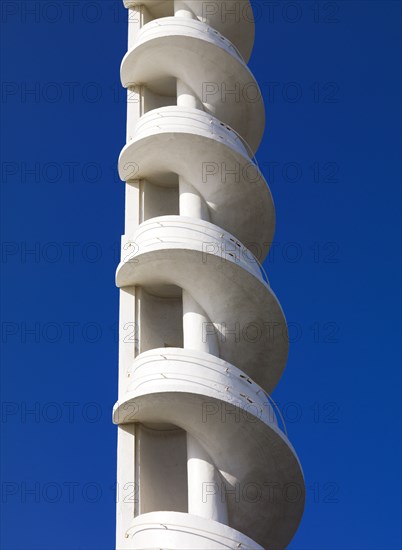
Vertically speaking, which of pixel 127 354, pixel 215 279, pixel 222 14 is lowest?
pixel 127 354

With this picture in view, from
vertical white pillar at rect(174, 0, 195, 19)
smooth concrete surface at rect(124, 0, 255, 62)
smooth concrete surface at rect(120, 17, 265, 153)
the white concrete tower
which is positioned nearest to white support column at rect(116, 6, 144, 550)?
the white concrete tower

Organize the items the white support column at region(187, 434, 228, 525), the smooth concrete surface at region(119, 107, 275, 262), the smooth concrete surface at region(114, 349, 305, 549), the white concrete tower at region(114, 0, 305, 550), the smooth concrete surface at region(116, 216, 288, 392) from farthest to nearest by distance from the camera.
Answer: the smooth concrete surface at region(119, 107, 275, 262) → the smooth concrete surface at region(116, 216, 288, 392) → the white concrete tower at region(114, 0, 305, 550) → the smooth concrete surface at region(114, 349, 305, 549) → the white support column at region(187, 434, 228, 525)

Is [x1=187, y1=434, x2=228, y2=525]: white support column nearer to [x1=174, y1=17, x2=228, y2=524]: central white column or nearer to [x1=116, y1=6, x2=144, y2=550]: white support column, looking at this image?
[x1=174, y1=17, x2=228, y2=524]: central white column

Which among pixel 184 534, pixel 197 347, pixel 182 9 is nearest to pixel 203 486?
pixel 184 534

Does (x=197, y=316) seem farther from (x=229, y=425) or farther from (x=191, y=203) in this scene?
(x=191, y=203)

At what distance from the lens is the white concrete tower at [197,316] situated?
26.1 m

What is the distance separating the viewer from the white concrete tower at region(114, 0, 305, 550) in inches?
1028

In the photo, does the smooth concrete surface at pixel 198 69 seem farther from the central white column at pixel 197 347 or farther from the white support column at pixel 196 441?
the white support column at pixel 196 441

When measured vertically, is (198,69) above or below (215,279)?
above

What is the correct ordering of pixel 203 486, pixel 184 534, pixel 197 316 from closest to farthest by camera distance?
pixel 184 534 → pixel 203 486 → pixel 197 316

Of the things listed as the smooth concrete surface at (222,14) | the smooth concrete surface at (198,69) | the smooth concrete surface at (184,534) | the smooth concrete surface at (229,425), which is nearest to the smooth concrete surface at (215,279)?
the smooth concrete surface at (229,425)

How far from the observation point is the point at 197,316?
28969 mm

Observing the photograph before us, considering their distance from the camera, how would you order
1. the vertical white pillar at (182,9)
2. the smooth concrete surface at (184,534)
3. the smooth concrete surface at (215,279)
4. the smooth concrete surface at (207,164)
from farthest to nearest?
the vertical white pillar at (182,9) < the smooth concrete surface at (207,164) < the smooth concrete surface at (215,279) < the smooth concrete surface at (184,534)

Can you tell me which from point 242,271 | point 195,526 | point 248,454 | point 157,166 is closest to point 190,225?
→ point 242,271
